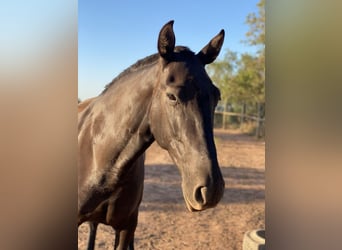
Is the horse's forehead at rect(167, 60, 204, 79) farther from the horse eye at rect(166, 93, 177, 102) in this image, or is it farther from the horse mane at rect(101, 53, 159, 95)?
the horse mane at rect(101, 53, 159, 95)

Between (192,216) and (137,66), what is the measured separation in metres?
2.21

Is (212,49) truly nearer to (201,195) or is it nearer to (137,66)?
(137,66)

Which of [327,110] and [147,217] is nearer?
[327,110]

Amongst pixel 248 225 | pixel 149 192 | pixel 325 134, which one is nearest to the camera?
pixel 325 134

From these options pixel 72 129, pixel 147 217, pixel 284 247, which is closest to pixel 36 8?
pixel 72 129

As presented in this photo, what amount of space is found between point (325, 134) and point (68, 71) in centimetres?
64

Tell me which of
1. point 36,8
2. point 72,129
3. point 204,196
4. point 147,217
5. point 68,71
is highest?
point 36,8

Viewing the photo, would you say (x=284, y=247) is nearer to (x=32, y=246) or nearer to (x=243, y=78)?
(x=32, y=246)

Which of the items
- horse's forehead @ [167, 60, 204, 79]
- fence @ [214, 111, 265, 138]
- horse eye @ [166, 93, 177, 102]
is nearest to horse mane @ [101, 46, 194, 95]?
horse's forehead @ [167, 60, 204, 79]

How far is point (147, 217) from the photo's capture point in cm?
304

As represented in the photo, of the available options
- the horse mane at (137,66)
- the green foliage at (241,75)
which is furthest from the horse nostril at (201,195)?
the green foliage at (241,75)

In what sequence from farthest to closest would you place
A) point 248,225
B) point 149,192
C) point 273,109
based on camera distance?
point 149,192 → point 248,225 → point 273,109

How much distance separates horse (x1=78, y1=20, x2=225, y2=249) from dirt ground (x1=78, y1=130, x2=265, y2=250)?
3.34ft

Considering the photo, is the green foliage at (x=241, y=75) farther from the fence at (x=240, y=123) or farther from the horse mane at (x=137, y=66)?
the horse mane at (x=137, y=66)
